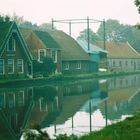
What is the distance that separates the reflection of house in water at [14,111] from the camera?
19.1m

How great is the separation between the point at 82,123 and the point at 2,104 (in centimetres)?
950

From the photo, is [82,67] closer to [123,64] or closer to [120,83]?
[120,83]

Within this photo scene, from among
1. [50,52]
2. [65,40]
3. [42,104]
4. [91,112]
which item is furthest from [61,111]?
[65,40]

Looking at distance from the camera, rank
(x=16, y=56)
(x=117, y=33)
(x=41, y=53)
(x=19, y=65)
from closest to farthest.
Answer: (x=16, y=56) → (x=19, y=65) → (x=41, y=53) → (x=117, y=33)

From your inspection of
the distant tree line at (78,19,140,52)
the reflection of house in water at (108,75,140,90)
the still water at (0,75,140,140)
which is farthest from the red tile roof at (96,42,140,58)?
the still water at (0,75,140,140)

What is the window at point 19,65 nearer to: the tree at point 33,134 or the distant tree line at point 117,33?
the tree at point 33,134

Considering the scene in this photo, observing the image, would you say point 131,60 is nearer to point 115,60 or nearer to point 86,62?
point 115,60

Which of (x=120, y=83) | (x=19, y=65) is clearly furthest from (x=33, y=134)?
(x=120, y=83)

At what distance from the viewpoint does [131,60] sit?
98.9m

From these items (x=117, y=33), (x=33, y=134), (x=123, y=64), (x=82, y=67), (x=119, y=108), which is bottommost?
(x=119, y=108)

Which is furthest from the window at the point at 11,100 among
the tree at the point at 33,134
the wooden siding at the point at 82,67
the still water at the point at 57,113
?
the wooden siding at the point at 82,67

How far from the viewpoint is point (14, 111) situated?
25.2m

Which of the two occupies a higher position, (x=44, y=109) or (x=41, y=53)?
(x=41, y=53)

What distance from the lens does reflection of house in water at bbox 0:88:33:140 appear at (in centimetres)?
1909
